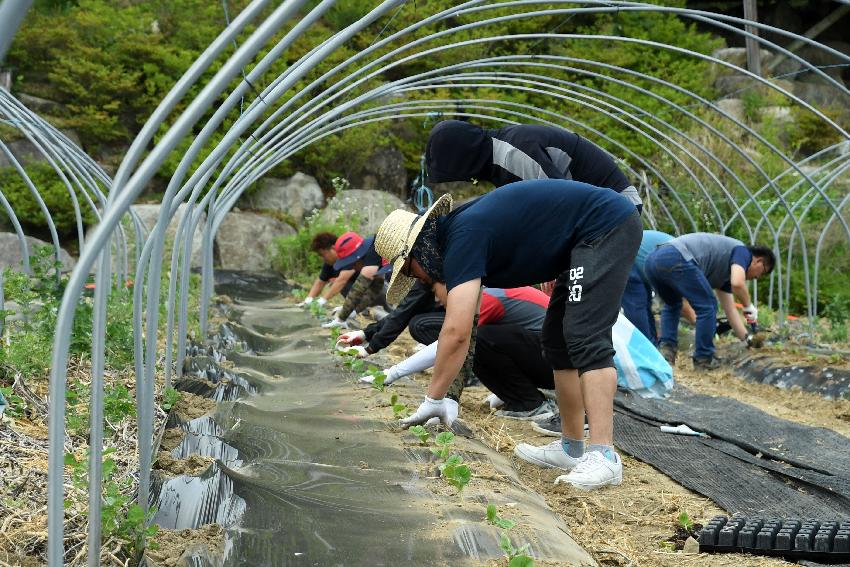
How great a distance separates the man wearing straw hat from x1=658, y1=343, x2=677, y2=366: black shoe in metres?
4.29

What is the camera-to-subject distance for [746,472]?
3996mm

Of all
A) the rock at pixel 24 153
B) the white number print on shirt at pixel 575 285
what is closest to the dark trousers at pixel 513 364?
the white number print on shirt at pixel 575 285

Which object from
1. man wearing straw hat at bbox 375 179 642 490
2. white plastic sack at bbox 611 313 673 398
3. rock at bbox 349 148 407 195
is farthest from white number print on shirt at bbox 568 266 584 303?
rock at bbox 349 148 407 195

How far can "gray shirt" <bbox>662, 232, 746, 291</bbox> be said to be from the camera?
7.28 m

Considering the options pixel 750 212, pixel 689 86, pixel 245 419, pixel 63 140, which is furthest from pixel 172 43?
pixel 245 419

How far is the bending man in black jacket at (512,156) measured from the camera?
4312 mm

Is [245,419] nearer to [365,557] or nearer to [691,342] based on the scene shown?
[365,557]

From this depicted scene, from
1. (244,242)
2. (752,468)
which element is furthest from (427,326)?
A: (244,242)

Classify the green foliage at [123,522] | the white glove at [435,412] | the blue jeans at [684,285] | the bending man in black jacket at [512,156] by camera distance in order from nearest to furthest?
the green foliage at [123,522], the white glove at [435,412], the bending man in black jacket at [512,156], the blue jeans at [684,285]

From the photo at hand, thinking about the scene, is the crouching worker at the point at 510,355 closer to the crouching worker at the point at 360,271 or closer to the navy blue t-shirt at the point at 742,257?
the crouching worker at the point at 360,271

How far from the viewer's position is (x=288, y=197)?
57.5 feet

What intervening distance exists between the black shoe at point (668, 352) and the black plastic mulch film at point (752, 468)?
1.76 metres

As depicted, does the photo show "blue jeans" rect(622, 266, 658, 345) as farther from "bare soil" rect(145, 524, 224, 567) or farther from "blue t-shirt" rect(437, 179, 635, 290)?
"bare soil" rect(145, 524, 224, 567)

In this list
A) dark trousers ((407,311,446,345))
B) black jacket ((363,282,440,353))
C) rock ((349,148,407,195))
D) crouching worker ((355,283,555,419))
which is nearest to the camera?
crouching worker ((355,283,555,419))
